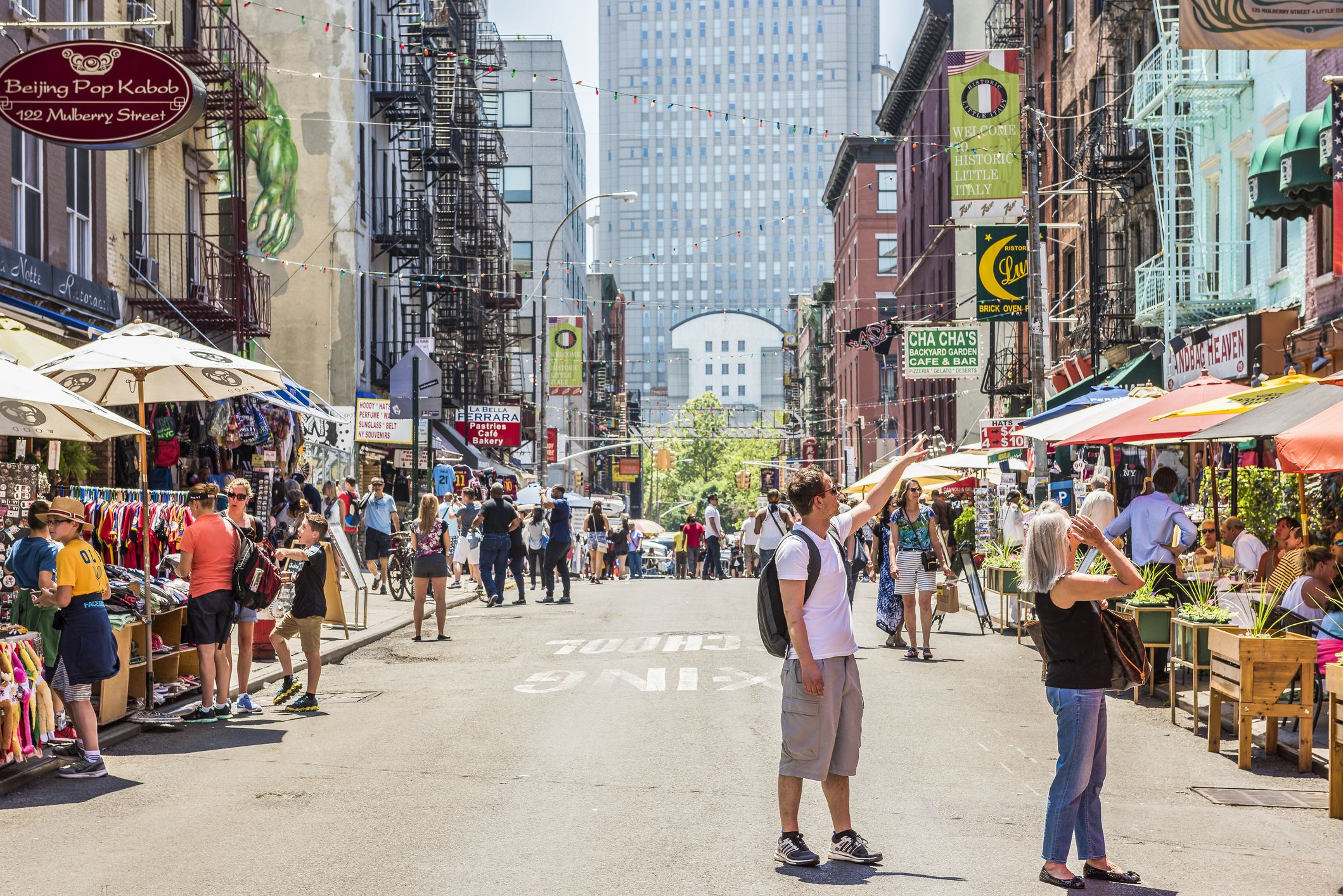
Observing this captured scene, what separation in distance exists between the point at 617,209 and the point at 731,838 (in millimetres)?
190528

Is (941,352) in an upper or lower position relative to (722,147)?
lower

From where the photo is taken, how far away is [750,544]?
36.6 meters

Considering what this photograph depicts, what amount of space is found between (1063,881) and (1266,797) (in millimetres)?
2971

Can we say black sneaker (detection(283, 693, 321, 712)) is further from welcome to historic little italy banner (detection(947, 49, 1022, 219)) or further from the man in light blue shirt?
welcome to historic little italy banner (detection(947, 49, 1022, 219))

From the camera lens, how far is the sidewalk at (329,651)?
32.1 feet

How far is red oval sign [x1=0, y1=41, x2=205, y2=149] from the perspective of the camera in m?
14.1

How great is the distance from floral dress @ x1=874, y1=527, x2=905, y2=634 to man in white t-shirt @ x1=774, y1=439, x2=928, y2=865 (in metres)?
9.98

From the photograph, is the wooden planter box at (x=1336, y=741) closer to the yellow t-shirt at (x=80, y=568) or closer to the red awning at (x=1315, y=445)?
the red awning at (x=1315, y=445)

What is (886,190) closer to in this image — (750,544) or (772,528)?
(750,544)

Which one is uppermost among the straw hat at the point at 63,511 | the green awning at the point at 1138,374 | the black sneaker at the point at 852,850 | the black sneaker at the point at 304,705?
the green awning at the point at 1138,374

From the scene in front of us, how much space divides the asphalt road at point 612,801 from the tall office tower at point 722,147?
169m

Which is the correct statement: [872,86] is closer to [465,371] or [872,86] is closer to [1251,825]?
[465,371]

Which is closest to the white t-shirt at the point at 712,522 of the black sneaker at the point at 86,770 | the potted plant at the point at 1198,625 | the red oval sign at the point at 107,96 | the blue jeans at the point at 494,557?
the blue jeans at the point at 494,557

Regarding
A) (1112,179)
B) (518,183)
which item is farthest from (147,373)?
(518,183)
